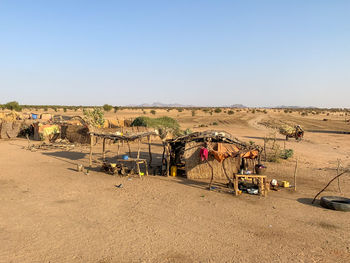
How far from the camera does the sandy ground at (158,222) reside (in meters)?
6.99

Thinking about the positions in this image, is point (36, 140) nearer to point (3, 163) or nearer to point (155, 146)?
point (3, 163)

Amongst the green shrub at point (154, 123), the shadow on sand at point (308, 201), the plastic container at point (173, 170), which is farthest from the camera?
the green shrub at point (154, 123)

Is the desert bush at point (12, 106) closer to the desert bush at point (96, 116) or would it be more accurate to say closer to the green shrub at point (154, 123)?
the desert bush at point (96, 116)

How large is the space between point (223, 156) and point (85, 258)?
292 inches

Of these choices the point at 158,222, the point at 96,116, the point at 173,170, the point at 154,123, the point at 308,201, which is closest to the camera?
the point at 158,222

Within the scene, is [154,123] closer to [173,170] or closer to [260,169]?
[173,170]

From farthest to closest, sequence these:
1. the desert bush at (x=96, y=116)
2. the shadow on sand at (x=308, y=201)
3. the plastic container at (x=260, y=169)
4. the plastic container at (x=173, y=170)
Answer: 1. the desert bush at (x=96, y=116)
2. the plastic container at (x=173, y=170)
3. the plastic container at (x=260, y=169)
4. the shadow on sand at (x=308, y=201)

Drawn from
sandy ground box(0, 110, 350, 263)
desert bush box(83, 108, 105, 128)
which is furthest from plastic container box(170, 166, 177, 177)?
desert bush box(83, 108, 105, 128)

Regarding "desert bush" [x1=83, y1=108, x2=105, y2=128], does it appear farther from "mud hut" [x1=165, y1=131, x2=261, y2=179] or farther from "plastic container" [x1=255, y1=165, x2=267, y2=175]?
"plastic container" [x1=255, y1=165, x2=267, y2=175]

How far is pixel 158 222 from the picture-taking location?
28.9ft


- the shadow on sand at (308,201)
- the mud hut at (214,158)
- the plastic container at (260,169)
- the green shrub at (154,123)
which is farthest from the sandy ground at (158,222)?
the green shrub at (154,123)

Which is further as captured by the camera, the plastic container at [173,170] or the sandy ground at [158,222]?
the plastic container at [173,170]

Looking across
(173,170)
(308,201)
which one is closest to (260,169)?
(308,201)

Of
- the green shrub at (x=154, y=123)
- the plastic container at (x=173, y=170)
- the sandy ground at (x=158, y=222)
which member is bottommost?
the sandy ground at (x=158, y=222)
